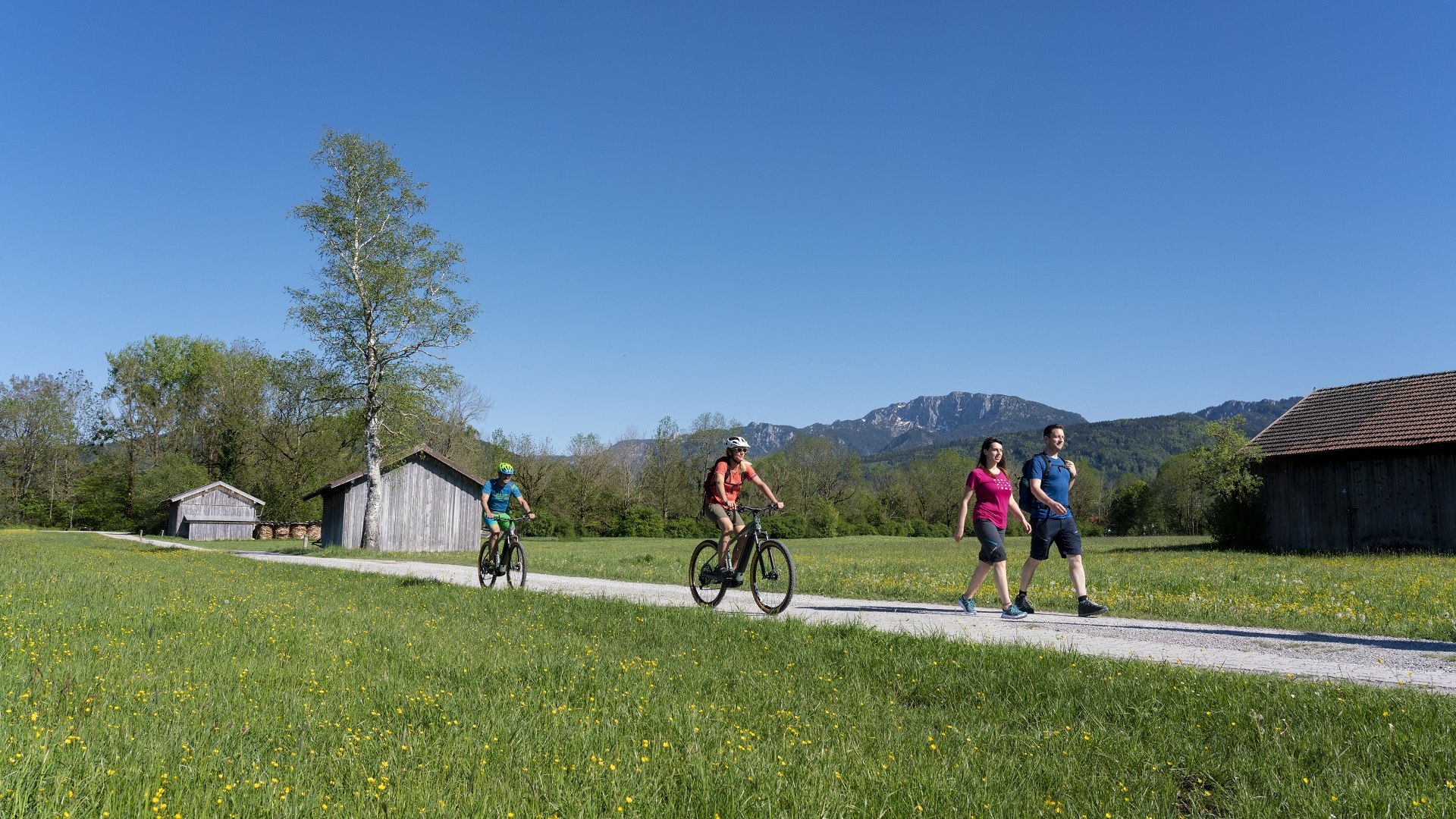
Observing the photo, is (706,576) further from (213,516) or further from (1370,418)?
(213,516)

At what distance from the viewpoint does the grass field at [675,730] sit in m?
3.65

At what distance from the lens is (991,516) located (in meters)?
10.2

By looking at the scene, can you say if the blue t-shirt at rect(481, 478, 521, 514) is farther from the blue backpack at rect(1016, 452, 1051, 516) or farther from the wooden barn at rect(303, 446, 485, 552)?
the wooden barn at rect(303, 446, 485, 552)

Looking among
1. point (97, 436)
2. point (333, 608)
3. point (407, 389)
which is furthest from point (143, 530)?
point (333, 608)

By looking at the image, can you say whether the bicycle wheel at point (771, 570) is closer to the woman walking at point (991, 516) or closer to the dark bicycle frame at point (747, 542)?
the dark bicycle frame at point (747, 542)

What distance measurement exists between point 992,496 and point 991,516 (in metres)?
0.26

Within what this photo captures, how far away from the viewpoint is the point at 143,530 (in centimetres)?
7256

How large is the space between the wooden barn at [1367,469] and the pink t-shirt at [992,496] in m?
27.8

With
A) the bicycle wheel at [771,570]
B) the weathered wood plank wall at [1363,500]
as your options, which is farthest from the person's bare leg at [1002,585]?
the weathered wood plank wall at [1363,500]

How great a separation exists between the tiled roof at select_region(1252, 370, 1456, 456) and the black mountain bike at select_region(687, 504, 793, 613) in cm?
3005

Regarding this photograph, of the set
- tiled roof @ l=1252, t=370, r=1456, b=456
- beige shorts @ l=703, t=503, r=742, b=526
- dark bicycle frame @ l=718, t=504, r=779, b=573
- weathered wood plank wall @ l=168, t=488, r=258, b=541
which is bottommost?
weathered wood plank wall @ l=168, t=488, r=258, b=541

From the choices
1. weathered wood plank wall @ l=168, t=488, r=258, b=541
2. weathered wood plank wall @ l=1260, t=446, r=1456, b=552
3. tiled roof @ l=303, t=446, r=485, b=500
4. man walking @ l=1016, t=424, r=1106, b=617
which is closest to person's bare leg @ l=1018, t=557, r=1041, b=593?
man walking @ l=1016, t=424, r=1106, b=617

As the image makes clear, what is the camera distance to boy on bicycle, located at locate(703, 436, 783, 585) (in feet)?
35.0

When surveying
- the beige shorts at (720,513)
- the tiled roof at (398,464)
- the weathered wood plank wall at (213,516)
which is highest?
the tiled roof at (398,464)
